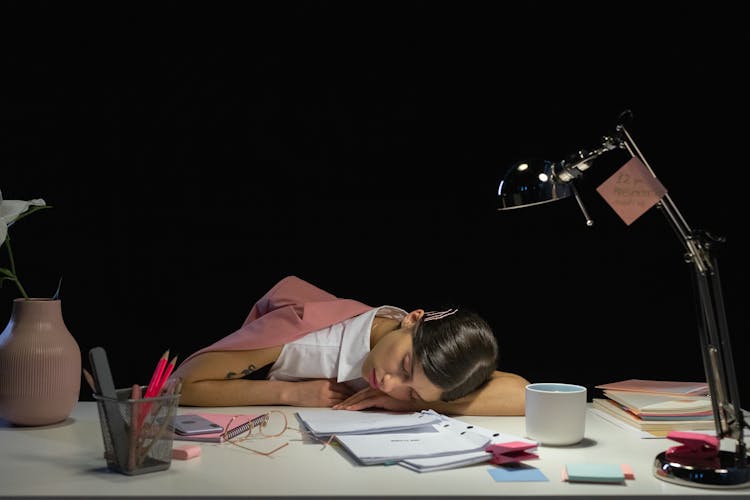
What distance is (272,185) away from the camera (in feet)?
8.92

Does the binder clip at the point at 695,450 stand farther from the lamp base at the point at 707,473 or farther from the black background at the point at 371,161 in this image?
the black background at the point at 371,161

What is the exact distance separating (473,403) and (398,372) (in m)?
0.18

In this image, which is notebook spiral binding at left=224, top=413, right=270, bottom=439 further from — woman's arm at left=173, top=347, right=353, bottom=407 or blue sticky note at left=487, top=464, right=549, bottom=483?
blue sticky note at left=487, top=464, right=549, bottom=483

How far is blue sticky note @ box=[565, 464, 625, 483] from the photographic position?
135 cm

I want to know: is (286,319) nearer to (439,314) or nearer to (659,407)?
(439,314)

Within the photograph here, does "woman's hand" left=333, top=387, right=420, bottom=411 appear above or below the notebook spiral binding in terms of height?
below

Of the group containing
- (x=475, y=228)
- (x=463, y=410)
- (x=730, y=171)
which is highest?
(x=730, y=171)

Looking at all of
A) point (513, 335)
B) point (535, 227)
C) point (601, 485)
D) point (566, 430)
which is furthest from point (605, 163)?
point (601, 485)

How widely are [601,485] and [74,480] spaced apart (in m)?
0.79

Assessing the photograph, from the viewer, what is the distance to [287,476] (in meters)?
1.36

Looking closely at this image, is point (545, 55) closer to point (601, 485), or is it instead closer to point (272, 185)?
point (272, 185)

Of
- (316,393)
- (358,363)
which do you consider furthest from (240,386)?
(358,363)

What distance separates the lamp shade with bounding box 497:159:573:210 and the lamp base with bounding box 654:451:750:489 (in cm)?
48

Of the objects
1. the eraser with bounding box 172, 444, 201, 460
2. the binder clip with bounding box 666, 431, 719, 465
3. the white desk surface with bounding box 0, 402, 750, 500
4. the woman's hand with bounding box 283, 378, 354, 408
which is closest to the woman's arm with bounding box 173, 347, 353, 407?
the woman's hand with bounding box 283, 378, 354, 408
